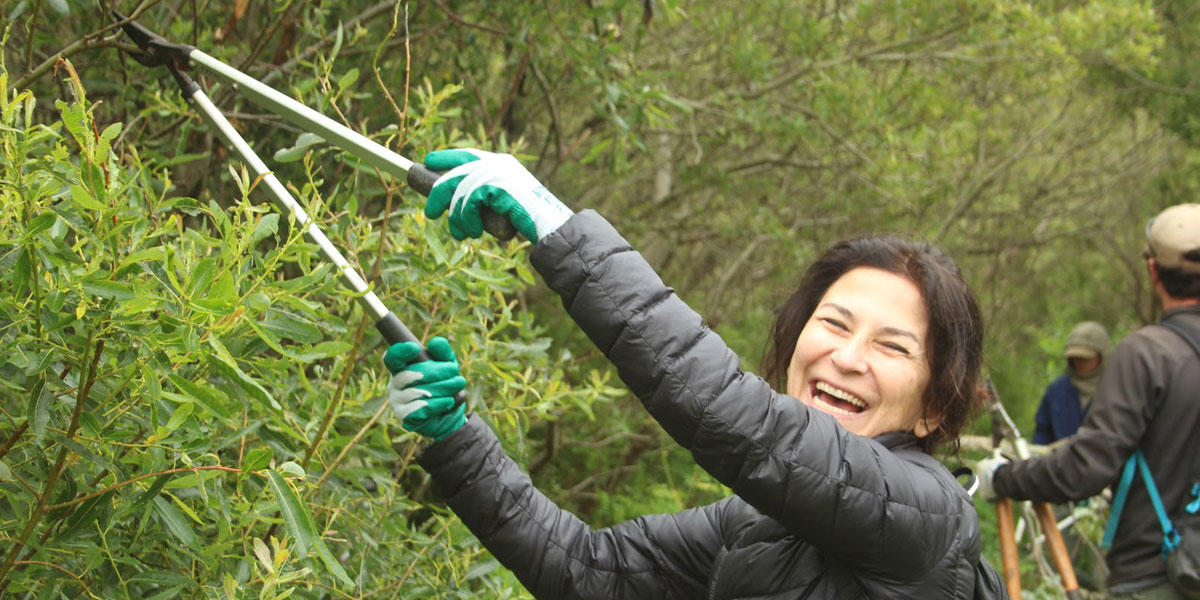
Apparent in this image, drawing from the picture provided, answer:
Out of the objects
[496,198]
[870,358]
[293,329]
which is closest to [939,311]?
[870,358]

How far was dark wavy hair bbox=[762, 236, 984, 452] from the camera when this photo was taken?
81.6 inches

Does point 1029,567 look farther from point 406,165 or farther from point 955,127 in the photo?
point 406,165

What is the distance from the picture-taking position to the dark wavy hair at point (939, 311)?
2.07 metres

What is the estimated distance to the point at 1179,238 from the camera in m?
3.71

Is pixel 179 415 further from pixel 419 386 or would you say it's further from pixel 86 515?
pixel 419 386

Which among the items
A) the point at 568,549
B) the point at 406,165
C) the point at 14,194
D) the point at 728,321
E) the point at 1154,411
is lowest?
the point at 728,321

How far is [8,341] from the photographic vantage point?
153 centimetres

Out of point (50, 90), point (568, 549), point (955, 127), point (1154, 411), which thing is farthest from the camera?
point (955, 127)

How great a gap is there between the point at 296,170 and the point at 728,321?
190 inches

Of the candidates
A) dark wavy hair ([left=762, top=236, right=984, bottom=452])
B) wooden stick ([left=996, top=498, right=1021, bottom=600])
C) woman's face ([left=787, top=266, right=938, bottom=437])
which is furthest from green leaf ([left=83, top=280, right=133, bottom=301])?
wooden stick ([left=996, top=498, right=1021, bottom=600])

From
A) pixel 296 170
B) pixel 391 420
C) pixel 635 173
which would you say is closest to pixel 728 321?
pixel 635 173

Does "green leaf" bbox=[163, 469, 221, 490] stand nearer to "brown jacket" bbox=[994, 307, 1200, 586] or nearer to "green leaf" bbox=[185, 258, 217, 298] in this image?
"green leaf" bbox=[185, 258, 217, 298]

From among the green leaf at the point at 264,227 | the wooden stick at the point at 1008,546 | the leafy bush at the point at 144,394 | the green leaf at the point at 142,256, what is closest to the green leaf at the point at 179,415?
the leafy bush at the point at 144,394

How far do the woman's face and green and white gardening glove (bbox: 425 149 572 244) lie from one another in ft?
2.04
